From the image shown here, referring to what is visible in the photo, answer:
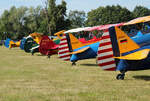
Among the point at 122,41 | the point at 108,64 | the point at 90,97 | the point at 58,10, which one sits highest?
the point at 58,10

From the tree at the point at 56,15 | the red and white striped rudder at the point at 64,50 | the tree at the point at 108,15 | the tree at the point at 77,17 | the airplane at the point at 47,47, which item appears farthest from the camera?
the tree at the point at 77,17

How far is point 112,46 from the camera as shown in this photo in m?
7.19

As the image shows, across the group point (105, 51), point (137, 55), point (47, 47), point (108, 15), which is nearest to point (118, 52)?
point (105, 51)

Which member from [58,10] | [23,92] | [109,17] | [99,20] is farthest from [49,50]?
[99,20]

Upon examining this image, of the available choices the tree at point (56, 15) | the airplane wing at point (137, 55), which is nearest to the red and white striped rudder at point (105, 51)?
the airplane wing at point (137, 55)

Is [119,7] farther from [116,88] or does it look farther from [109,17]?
[116,88]

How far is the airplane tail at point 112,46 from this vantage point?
23.5ft

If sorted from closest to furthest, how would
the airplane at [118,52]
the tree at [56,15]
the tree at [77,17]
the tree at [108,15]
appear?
the airplane at [118,52], the tree at [56,15], the tree at [108,15], the tree at [77,17]

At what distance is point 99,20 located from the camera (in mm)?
81000

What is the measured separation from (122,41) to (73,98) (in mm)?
2948

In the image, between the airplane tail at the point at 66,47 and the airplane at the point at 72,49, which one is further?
the airplane tail at the point at 66,47

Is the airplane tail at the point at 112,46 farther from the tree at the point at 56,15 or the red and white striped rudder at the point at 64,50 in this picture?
the tree at the point at 56,15

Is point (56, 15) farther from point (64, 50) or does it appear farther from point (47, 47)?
point (64, 50)

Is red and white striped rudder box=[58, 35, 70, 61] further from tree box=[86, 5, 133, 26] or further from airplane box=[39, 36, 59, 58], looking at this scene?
tree box=[86, 5, 133, 26]
